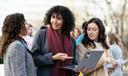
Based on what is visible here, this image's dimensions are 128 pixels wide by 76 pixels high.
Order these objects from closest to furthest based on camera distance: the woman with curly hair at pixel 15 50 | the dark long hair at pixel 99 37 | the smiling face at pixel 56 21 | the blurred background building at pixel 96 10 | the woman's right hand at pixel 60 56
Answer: the woman with curly hair at pixel 15 50
the woman's right hand at pixel 60 56
the smiling face at pixel 56 21
the dark long hair at pixel 99 37
the blurred background building at pixel 96 10

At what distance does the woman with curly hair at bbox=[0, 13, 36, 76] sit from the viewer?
18.1ft

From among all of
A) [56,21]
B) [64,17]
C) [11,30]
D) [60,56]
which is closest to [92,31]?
[64,17]

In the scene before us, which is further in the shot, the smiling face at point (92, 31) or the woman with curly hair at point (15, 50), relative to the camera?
the smiling face at point (92, 31)

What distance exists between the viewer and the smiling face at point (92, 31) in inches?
249

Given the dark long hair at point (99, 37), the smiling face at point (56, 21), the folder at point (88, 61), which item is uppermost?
the smiling face at point (56, 21)

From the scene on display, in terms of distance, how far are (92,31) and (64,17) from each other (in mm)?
504

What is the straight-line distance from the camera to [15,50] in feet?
18.1

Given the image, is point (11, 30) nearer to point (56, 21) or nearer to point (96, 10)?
point (56, 21)

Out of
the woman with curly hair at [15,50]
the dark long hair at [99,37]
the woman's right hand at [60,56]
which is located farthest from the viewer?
the dark long hair at [99,37]

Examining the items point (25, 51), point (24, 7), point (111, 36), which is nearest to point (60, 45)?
point (25, 51)

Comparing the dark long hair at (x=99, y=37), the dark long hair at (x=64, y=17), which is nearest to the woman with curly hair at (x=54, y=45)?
the dark long hair at (x=64, y=17)

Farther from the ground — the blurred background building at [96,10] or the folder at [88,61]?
the folder at [88,61]

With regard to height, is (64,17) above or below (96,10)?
above

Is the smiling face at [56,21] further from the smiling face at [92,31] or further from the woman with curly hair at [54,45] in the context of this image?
the smiling face at [92,31]
